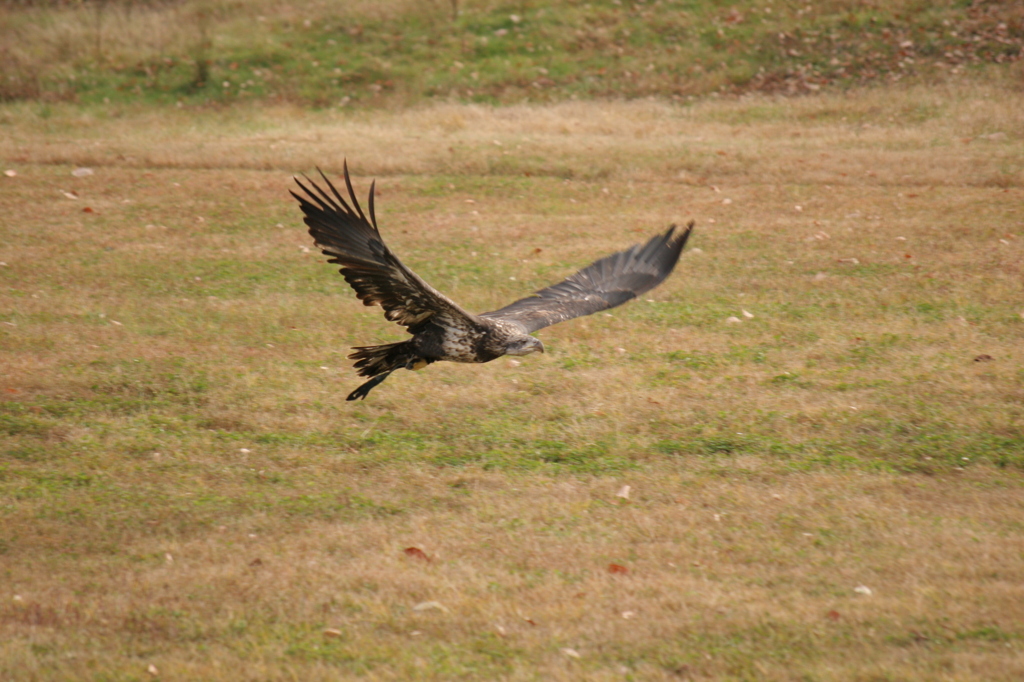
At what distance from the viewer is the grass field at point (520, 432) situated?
17.0ft

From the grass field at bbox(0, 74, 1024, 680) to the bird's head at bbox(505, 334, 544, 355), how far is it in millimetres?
776

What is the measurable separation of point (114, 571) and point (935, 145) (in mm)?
13183

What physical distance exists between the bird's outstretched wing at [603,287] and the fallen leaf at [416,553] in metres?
2.01

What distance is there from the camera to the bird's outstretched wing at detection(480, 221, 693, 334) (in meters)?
7.51

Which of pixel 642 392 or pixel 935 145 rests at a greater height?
pixel 935 145

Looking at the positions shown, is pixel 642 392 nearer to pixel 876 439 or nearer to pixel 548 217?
pixel 876 439

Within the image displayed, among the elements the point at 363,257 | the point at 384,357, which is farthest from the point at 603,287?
the point at 363,257

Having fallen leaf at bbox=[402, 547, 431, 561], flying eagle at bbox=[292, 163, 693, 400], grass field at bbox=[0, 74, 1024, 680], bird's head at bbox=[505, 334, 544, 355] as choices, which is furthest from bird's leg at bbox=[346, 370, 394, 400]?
fallen leaf at bbox=[402, 547, 431, 561]

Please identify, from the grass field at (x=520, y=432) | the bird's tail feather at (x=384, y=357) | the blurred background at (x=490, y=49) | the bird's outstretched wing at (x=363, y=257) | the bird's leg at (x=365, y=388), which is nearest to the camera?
the grass field at (x=520, y=432)

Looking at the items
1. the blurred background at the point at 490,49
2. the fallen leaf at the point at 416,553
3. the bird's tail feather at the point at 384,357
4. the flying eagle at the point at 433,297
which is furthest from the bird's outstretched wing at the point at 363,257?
the blurred background at the point at 490,49

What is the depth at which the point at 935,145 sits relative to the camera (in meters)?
14.7

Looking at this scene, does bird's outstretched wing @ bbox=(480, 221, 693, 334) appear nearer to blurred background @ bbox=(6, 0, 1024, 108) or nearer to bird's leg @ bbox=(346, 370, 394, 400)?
bird's leg @ bbox=(346, 370, 394, 400)

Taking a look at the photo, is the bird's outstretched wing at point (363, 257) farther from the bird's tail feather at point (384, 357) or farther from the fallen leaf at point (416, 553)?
the fallen leaf at point (416, 553)

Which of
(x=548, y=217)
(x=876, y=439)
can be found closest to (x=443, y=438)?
(x=876, y=439)
